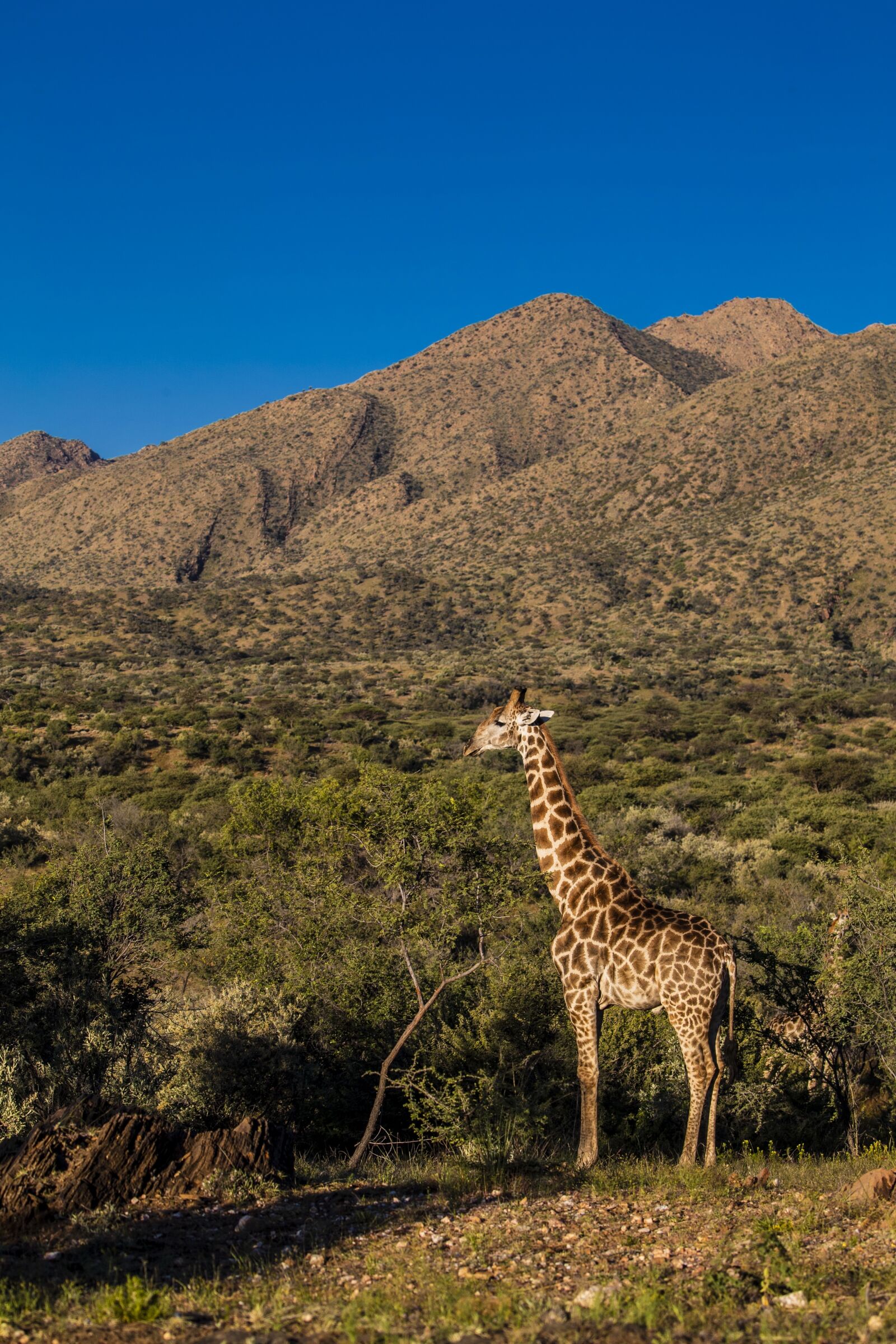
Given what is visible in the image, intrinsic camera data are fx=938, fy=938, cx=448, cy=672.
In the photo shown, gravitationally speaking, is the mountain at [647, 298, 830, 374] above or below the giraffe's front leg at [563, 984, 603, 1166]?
above

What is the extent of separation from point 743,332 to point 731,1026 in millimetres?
182473

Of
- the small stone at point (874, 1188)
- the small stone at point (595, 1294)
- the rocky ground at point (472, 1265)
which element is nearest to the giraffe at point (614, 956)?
the rocky ground at point (472, 1265)

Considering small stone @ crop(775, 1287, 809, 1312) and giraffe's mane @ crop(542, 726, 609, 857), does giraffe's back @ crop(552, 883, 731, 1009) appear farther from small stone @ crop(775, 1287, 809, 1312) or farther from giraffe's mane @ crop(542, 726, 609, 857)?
small stone @ crop(775, 1287, 809, 1312)

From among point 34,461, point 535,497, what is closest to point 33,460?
point 34,461

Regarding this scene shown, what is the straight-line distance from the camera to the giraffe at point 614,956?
841cm

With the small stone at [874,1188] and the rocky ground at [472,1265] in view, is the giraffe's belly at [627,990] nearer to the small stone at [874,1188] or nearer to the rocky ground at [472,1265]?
the rocky ground at [472,1265]

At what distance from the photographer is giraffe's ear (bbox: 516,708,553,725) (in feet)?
32.1

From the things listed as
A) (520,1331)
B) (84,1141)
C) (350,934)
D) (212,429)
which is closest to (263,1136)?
(84,1141)

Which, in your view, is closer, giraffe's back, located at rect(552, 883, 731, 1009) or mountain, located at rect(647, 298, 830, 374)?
giraffe's back, located at rect(552, 883, 731, 1009)

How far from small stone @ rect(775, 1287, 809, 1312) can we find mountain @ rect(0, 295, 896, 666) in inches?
2701

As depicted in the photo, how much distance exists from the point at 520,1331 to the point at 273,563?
379 feet

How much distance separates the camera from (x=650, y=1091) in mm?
10977

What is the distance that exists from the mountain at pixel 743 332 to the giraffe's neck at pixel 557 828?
16236 centimetres

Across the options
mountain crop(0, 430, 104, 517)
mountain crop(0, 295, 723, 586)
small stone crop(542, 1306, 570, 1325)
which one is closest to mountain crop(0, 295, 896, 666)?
mountain crop(0, 295, 723, 586)
